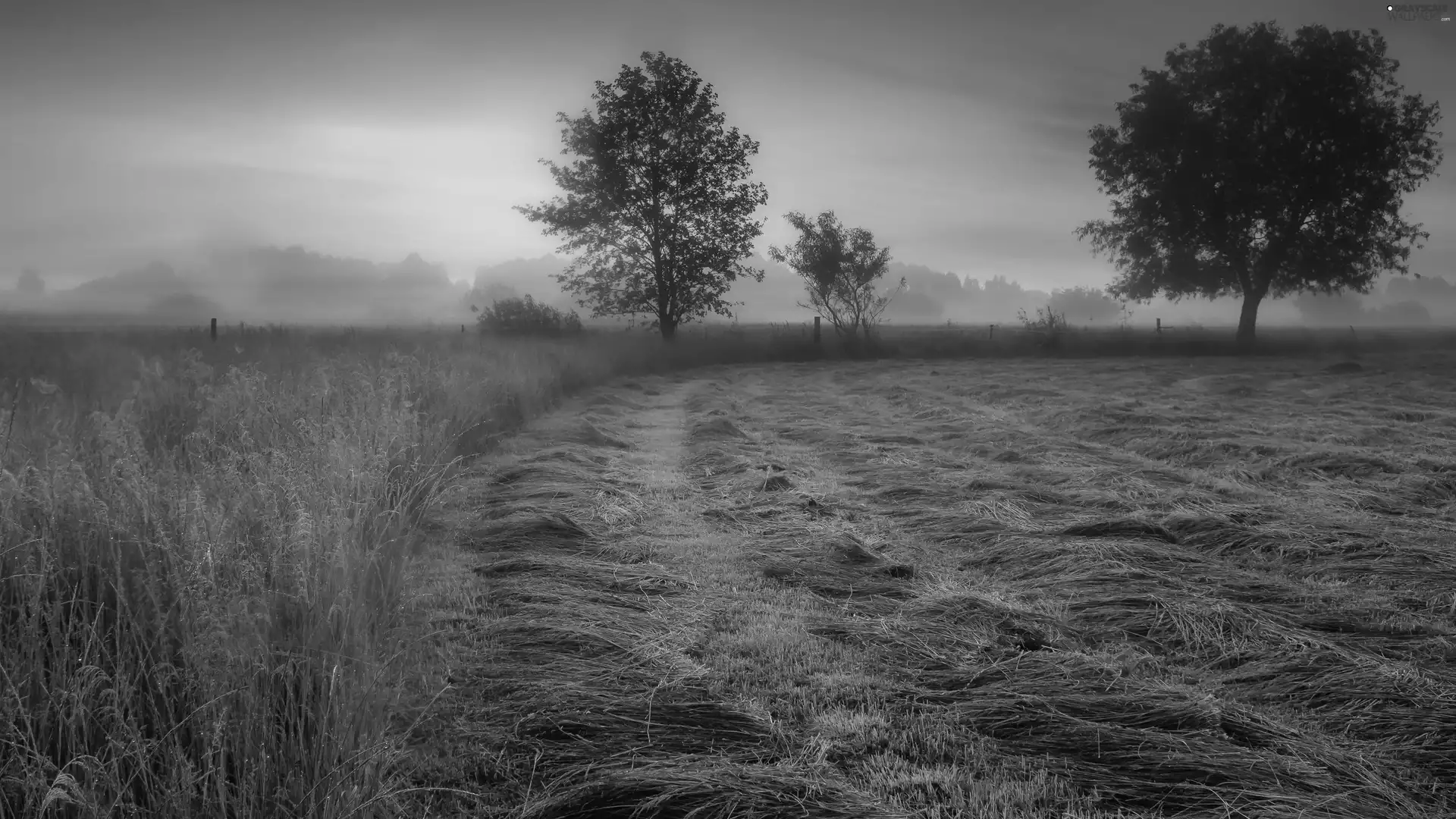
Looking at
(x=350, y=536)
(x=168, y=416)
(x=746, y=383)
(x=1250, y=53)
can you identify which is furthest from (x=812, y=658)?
(x=1250, y=53)

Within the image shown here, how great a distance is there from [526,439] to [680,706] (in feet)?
22.6

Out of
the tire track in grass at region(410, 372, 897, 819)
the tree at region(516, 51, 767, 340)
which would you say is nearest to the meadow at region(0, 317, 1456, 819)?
the tire track in grass at region(410, 372, 897, 819)

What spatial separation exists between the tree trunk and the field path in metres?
28.2

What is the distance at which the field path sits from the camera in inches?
92.0

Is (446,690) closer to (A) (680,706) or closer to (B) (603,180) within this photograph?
(A) (680,706)

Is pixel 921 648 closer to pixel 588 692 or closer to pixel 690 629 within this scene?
pixel 690 629

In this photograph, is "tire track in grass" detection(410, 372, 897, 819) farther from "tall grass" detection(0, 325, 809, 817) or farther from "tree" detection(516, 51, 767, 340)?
"tree" detection(516, 51, 767, 340)

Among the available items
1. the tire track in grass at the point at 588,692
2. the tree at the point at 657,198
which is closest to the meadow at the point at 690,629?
the tire track in grass at the point at 588,692

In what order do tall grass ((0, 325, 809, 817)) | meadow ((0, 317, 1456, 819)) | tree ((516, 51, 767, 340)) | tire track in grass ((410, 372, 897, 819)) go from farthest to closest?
tree ((516, 51, 767, 340)) → tire track in grass ((410, 372, 897, 819)) → meadow ((0, 317, 1456, 819)) → tall grass ((0, 325, 809, 817))

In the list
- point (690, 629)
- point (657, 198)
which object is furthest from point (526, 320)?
point (690, 629)

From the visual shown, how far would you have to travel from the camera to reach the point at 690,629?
356cm

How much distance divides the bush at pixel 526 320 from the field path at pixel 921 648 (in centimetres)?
2441

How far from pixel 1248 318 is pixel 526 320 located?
29304mm

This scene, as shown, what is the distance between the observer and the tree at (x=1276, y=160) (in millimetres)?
28219
